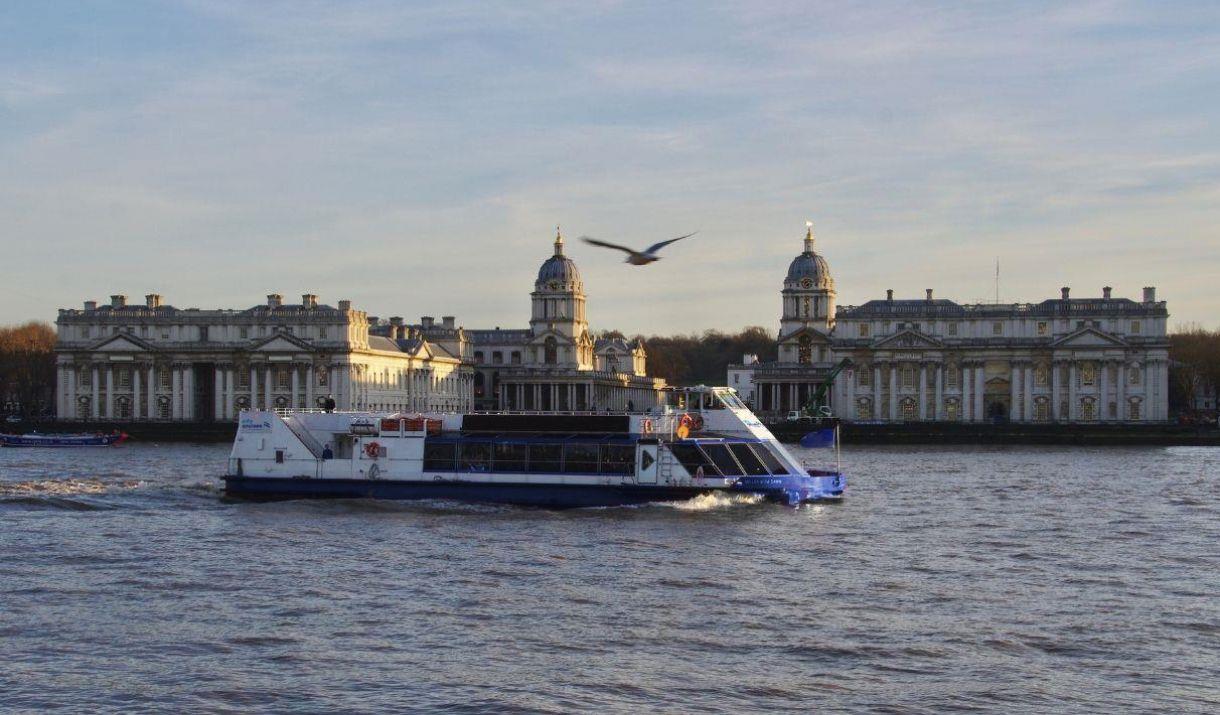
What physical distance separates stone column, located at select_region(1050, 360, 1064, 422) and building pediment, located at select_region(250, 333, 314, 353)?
5870 centimetres

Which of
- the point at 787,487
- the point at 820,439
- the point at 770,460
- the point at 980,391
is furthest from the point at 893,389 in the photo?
the point at 787,487

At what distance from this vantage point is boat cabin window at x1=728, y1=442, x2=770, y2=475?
2051 inches

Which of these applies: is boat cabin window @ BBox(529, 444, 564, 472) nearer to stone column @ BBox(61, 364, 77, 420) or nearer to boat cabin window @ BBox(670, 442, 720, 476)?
boat cabin window @ BBox(670, 442, 720, 476)

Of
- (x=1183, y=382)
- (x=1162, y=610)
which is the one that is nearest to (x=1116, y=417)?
(x=1183, y=382)

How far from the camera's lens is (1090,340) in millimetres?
133750

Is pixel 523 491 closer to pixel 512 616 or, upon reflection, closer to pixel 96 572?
pixel 96 572

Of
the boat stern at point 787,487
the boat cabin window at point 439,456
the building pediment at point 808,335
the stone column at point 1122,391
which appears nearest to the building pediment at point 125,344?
the building pediment at point 808,335

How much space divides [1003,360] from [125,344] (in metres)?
70.3

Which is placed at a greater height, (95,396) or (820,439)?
(95,396)

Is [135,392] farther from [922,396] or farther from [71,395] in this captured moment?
[922,396]

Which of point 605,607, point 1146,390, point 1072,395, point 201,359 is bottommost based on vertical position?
point 605,607

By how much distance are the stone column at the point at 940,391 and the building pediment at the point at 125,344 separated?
207ft

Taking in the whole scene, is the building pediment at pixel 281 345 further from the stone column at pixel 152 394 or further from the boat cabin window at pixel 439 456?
the boat cabin window at pixel 439 456

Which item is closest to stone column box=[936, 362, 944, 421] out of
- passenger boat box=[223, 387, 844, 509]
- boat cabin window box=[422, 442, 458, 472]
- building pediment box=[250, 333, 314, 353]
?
building pediment box=[250, 333, 314, 353]
